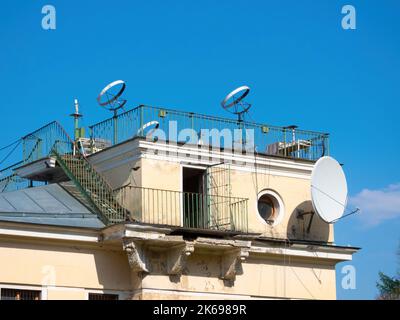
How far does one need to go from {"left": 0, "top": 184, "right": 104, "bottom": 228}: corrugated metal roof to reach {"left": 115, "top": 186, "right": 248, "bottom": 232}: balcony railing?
1325mm

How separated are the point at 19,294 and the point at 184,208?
644cm

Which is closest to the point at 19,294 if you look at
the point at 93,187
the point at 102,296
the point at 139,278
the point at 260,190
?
the point at 102,296

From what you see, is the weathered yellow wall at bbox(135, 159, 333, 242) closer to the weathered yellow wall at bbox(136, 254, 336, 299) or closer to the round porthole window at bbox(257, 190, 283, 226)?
the round porthole window at bbox(257, 190, 283, 226)

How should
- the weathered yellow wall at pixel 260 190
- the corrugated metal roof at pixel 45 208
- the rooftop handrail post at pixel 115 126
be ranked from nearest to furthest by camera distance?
1. the corrugated metal roof at pixel 45 208
2. the weathered yellow wall at pixel 260 190
3. the rooftop handrail post at pixel 115 126

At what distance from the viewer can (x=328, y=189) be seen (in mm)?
33125

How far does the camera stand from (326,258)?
34281mm

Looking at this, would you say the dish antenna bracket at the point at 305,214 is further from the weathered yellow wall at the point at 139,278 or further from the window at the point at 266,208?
the weathered yellow wall at the point at 139,278

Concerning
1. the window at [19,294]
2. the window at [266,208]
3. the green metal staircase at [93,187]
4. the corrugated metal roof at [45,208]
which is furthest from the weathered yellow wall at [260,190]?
the window at [19,294]

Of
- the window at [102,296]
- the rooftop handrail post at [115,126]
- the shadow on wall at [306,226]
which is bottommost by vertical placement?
the window at [102,296]

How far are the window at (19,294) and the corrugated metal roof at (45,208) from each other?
6.68 ft

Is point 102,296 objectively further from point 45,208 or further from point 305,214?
point 305,214

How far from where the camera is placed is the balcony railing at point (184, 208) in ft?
103
